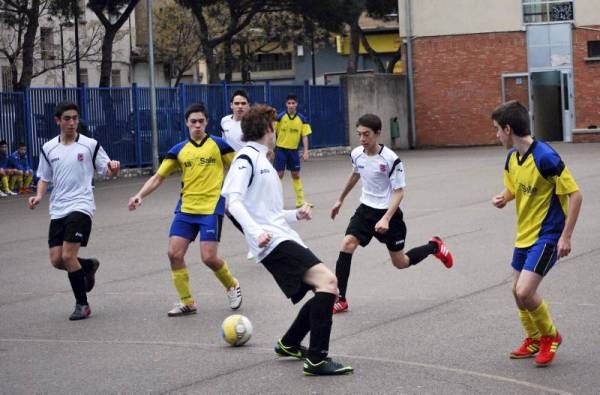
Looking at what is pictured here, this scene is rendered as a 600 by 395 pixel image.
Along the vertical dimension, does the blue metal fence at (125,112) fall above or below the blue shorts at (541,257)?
above

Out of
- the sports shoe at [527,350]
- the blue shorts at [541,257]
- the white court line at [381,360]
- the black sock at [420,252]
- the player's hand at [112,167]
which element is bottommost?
the white court line at [381,360]

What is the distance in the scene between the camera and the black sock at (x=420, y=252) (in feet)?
34.4

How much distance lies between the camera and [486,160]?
3272 centimetres

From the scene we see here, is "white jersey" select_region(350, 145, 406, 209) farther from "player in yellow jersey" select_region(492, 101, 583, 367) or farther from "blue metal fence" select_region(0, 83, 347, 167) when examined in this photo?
"blue metal fence" select_region(0, 83, 347, 167)

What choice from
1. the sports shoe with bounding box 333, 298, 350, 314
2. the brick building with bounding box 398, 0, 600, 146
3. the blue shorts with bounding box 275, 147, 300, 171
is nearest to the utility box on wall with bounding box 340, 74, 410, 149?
the brick building with bounding box 398, 0, 600, 146

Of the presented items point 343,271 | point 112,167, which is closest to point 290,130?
point 112,167

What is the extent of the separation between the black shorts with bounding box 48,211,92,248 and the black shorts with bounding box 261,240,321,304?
3.16 m

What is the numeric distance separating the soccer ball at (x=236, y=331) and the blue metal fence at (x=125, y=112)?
19.6 meters

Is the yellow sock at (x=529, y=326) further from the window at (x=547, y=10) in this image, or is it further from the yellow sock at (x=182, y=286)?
the window at (x=547, y=10)

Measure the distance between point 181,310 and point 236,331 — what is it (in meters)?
1.63

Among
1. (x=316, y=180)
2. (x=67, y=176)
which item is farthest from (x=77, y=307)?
(x=316, y=180)

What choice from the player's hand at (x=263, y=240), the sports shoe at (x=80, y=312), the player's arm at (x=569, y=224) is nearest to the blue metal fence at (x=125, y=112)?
the sports shoe at (x=80, y=312)

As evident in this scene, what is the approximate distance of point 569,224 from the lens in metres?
7.23

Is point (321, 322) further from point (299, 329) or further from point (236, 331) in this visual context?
point (236, 331)
